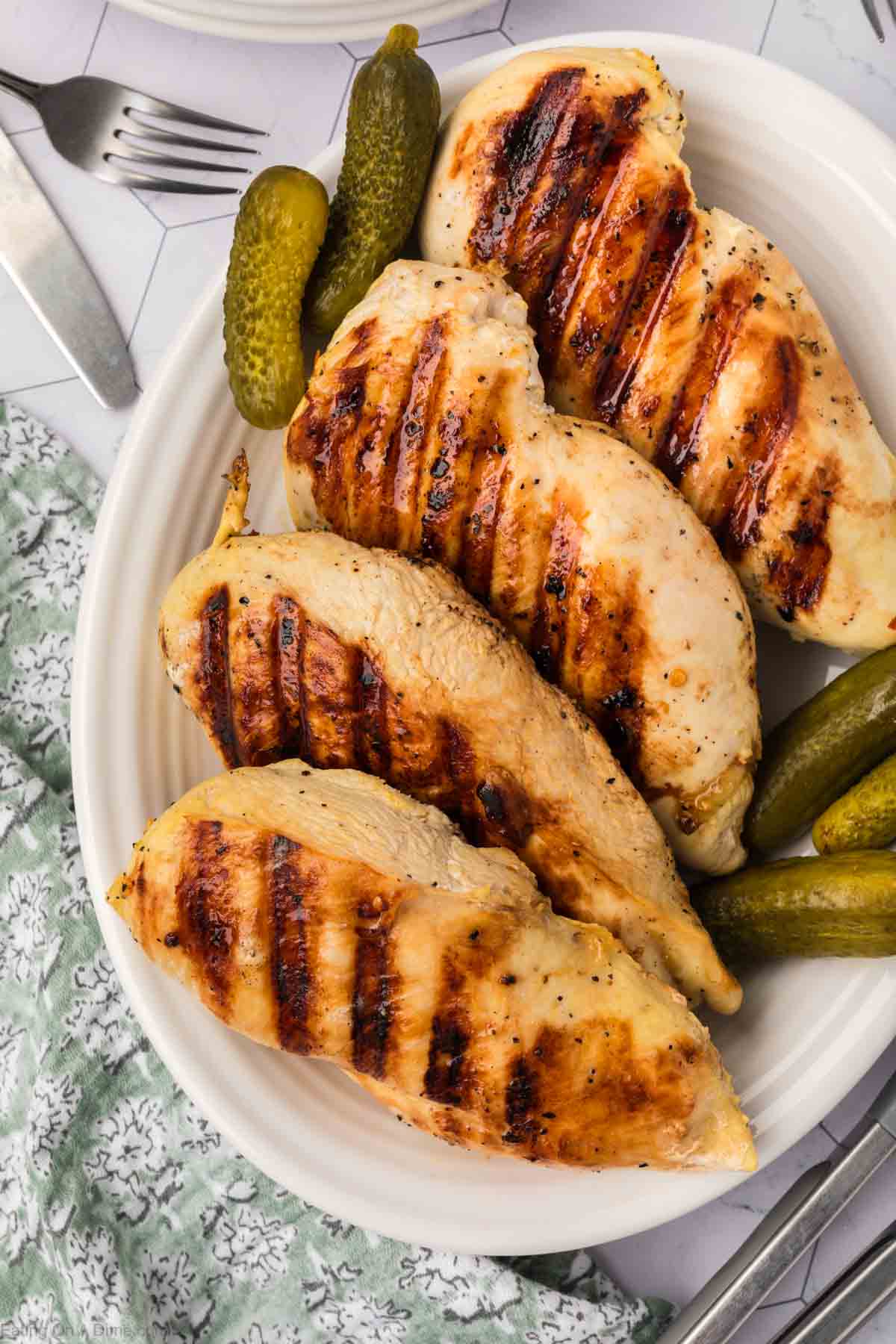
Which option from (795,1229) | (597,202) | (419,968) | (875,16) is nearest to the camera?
(419,968)

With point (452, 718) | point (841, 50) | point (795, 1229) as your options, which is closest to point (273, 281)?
point (452, 718)

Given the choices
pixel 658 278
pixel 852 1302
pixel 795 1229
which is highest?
pixel 658 278

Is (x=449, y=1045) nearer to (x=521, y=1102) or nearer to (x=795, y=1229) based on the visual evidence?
(x=521, y=1102)

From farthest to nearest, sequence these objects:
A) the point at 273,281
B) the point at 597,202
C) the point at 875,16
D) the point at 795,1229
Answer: the point at 875,16
the point at 795,1229
the point at 273,281
the point at 597,202

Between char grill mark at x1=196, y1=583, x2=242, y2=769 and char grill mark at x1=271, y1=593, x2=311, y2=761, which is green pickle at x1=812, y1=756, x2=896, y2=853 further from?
char grill mark at x1=196, y1=583, x2=242, y2=769

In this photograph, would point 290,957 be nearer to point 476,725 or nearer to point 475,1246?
point 476,725

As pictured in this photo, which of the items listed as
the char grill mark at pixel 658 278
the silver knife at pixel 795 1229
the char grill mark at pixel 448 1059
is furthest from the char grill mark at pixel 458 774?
the silver knife at pixel 795 1229

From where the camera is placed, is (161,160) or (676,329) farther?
(161,160)
